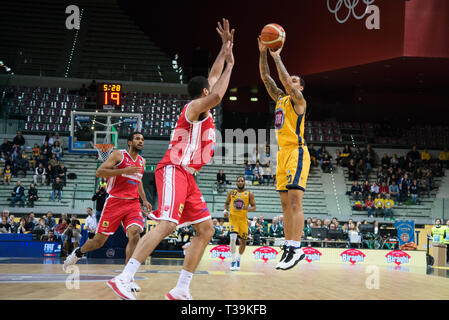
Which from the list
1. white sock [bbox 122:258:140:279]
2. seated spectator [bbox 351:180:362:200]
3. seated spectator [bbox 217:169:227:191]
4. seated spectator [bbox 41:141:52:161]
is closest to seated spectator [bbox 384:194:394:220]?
seated spectator [bbox 351:180:362:200]

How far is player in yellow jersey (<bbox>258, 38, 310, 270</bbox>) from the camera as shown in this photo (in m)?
6.68

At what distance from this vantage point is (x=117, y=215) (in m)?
8.49

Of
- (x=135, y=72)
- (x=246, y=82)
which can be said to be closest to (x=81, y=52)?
(x=135, y=72)

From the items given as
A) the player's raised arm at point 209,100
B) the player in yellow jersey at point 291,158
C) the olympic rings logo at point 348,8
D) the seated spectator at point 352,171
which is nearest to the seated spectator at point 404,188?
the seated spectator at point 352,171

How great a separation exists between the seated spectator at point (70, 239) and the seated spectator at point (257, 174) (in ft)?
28.7

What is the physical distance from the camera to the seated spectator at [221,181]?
21364 mm

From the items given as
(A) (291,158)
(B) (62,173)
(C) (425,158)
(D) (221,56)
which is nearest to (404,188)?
(C) (425,158)

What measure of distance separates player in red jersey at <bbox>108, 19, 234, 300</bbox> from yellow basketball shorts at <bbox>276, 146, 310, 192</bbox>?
1.40 m

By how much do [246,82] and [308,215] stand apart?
28.2 ft

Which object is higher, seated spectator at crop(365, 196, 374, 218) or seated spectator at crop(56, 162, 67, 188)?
seated spectator at crop(56, 162, 67, 188)

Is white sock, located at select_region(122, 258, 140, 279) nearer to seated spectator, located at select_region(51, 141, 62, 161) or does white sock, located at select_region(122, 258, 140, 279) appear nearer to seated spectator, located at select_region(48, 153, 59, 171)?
seated spectator, located at select_region(48, 153, 59, 171)

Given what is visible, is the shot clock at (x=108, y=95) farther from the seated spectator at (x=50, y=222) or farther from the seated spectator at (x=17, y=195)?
the seated spectator at (x=17, y=195)

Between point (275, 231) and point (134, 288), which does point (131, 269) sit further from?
point (275, 231)

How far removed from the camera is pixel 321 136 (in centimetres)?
2767
